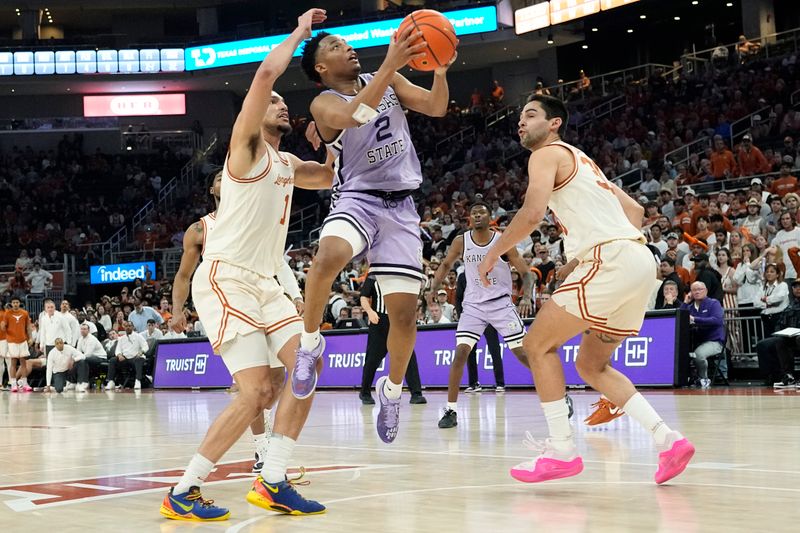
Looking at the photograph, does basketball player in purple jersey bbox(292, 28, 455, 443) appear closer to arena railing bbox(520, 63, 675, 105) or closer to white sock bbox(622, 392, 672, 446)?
white sock bbox(622, 392, 672, 446)

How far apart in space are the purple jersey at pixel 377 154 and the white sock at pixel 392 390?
119 centimetres

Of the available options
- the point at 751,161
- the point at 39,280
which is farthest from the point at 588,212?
the point at 39,280

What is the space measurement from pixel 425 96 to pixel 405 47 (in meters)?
0.75

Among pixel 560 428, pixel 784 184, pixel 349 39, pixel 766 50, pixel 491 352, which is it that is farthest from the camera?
pixel 349 39

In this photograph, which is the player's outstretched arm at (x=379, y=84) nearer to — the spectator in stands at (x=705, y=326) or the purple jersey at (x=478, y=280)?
the purple jersey at (x=478, y=280)

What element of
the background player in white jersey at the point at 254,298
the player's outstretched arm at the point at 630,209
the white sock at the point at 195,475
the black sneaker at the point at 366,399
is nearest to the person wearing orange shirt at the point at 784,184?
the black sneaker at the point at 366,399

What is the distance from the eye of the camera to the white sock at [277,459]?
466 cm

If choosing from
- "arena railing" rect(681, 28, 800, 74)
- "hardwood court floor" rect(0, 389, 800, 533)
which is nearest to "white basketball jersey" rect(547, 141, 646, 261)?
"hardwood court floor" rect(0, 389, 800, 533)

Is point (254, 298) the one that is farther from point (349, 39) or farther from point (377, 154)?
point (349, 39)

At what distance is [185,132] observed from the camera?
135ft

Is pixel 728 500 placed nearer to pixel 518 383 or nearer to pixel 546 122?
pixel 546 122

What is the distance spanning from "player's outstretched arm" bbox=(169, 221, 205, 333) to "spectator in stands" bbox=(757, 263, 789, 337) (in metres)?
8.86

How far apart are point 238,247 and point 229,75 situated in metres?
35.4

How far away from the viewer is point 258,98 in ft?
15.2
